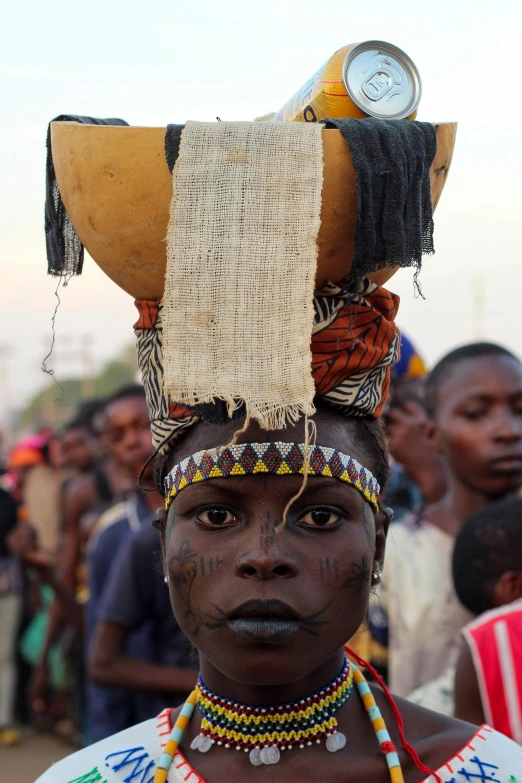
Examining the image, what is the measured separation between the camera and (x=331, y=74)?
6.39 feet

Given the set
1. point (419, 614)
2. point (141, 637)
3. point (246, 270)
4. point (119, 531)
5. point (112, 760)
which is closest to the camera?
point (246, 270)

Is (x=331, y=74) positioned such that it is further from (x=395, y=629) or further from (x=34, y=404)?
(x=34, y=404)

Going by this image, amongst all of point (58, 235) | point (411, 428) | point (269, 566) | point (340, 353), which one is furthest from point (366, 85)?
point (411, 428)

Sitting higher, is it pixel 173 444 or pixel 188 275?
pixel 188 275

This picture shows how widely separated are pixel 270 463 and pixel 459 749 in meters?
0.79

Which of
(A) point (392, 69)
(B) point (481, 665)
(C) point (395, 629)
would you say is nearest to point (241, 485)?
(A) point (392, 69)

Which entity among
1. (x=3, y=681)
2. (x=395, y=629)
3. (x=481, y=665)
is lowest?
(x=3, y=681)

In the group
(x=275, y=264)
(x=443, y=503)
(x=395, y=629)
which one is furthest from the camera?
(x=443, y=503)

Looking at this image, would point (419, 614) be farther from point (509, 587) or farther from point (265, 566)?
point (265, 566)

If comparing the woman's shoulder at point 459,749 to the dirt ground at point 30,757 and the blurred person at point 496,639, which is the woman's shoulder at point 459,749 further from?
the dirt ground at point 30,757

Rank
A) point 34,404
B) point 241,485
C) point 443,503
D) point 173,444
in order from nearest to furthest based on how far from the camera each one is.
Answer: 1. point 241,485
2. point 173,444
3. point 443,503
4. point 34,404

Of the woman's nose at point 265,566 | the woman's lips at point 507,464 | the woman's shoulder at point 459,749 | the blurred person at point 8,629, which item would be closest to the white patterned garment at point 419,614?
the woman's lips at point 507,464

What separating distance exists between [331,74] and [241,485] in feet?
2.87

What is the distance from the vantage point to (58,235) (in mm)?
2111
